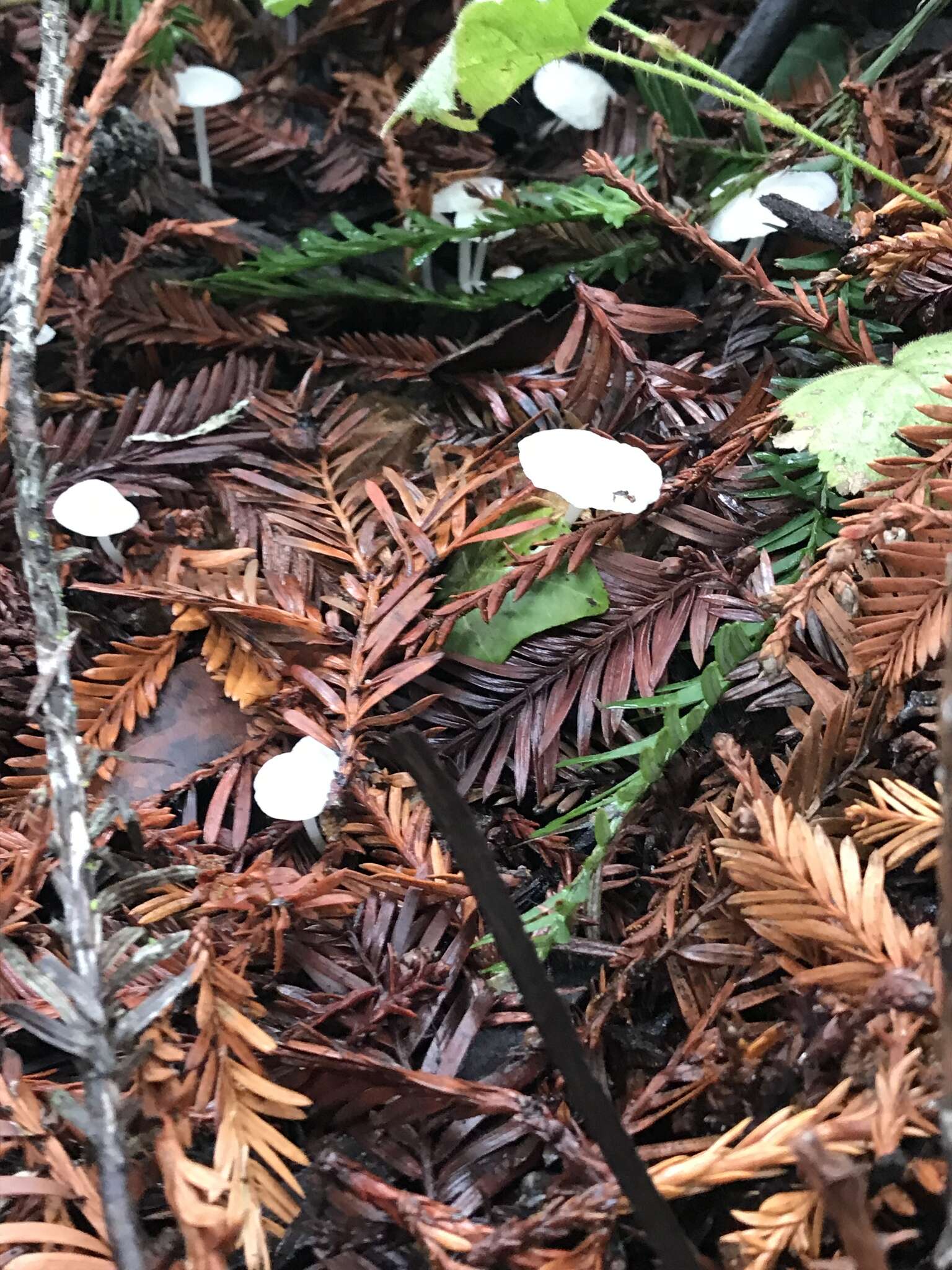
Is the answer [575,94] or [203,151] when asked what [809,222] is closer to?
[575,94]

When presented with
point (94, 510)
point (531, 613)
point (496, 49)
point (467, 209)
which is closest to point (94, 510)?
point (94, 510)

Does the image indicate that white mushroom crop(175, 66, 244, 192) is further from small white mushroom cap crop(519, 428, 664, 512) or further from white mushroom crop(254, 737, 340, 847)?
white mushroom crop(254, 737, 340, 847)

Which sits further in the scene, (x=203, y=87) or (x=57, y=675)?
(x=203, y=87)

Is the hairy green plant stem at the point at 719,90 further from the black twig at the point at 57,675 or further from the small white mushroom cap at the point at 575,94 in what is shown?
the black twig at the point at 57,675

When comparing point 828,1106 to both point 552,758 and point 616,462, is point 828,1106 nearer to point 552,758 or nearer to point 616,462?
point 552,758

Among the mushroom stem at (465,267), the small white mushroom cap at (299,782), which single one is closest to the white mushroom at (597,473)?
the small white mushroom cap at (299,782)

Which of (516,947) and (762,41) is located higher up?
(762,41)

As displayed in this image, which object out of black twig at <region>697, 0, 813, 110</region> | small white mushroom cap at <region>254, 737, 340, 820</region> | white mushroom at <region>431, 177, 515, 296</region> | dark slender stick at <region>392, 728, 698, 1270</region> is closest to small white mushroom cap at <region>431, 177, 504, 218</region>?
white mushroom at <region>431, 177, 515, 296</region>
